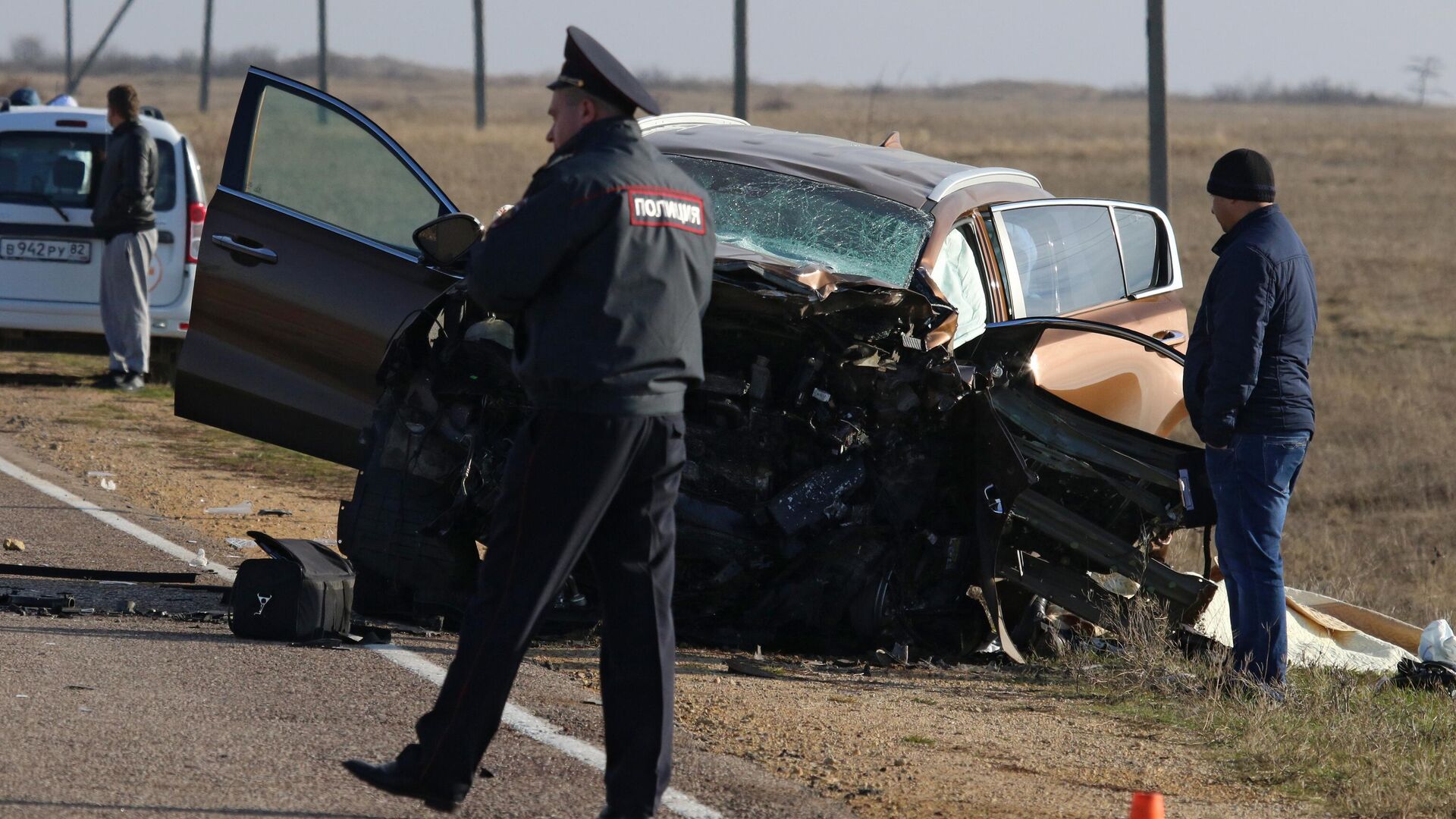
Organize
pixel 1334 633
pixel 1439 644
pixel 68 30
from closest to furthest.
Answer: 1. pixel 1439 644
2. pixel 1334 633
3. pixel 68 30

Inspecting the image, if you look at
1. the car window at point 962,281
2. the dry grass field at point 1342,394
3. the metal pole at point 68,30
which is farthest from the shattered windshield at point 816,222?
the metal pole at point 68,30

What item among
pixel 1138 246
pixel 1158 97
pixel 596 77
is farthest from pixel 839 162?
pixel 1158 97

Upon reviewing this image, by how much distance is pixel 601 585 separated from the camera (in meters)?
3.87

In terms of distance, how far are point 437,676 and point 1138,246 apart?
4.69m

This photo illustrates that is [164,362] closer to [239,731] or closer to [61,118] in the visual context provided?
[61,118]

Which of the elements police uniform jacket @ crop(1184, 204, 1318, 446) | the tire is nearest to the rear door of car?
police uniform jacket @ crop(1184, 204, 1318, 446)

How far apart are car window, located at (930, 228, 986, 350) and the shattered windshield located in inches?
6.4

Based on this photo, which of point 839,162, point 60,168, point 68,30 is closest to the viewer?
point 839,162

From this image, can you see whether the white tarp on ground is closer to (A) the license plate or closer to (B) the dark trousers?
(B) the dark trousers

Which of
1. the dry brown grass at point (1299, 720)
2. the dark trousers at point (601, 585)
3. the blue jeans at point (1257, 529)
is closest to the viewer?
the dark trousers at point (601, 585)

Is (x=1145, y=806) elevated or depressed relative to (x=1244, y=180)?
depressed

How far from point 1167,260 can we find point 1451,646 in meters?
2.65

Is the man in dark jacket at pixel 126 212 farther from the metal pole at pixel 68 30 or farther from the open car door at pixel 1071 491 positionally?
the metal pole at pixel 68 30

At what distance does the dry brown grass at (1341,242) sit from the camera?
31.9ft
